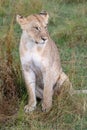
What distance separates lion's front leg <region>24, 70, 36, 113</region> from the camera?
4.93 m

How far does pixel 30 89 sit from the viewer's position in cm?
499

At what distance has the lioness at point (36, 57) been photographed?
15.7ft

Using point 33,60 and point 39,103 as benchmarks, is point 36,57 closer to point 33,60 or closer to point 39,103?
point 33,60

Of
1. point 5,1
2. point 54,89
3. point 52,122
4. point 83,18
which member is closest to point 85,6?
point 83,18

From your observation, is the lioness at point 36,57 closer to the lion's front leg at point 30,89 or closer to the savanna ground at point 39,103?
the lion's front leg at point 30,89

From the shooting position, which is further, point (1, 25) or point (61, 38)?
point (1, 25)

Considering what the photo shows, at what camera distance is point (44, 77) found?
16.1 ft

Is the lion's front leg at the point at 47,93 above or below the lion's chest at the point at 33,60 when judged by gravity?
below

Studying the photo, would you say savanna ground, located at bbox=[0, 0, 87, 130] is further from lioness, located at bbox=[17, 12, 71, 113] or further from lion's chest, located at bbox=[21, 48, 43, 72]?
lion's chest, located at bbox=[21, 48, 43, 72]

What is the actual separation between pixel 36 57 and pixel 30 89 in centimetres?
35

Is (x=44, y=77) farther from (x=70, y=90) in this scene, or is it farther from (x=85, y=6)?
(x=85, y=6)

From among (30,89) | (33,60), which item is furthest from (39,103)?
(33,60)

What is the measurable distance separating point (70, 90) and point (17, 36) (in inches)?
88.7

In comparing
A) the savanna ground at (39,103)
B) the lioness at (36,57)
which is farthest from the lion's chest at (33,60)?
the savanna ground at (39,103)
